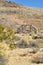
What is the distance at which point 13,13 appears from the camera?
99.6 m

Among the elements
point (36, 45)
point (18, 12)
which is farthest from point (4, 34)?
point (18, 12)

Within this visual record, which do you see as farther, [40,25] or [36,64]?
[40,25]

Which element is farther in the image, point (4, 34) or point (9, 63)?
point (4, 34)

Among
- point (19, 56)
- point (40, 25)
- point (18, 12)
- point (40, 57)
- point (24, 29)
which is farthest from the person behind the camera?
point (18, 12)

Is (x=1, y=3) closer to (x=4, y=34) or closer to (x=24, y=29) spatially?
(x=24, y=29)

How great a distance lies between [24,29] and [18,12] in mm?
44643

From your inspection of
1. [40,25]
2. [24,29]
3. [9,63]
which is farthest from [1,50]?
[40,25]

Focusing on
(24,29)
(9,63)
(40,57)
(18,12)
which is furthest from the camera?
(18,12)

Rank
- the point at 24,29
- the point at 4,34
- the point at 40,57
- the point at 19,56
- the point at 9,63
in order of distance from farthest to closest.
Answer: the point at 24,29
the point at 4,34
the point at 19,56
the point at 40,57
the point at 9,63

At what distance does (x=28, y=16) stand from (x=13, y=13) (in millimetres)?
5555

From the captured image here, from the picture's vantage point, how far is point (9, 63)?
68.5 ft

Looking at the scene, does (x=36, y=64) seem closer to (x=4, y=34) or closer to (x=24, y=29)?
(x=4, y=34)

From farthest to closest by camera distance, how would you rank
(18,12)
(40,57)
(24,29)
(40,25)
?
1. (18,12)
2. (40,25)
3. (24,29)
4. (40,57)

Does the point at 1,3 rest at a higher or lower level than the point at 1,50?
higher
